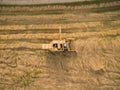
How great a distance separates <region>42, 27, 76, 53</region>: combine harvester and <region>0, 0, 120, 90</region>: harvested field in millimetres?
134

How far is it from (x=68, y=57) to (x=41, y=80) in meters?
1.12

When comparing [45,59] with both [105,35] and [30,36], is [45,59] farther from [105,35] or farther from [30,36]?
[105,35]

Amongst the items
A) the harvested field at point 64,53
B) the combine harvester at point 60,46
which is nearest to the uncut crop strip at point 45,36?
the harvested field at point 64,53

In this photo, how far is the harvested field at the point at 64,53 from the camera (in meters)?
7.04

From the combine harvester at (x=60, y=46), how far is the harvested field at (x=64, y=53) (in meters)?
0.13

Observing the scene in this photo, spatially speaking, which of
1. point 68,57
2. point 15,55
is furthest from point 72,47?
point 15,55

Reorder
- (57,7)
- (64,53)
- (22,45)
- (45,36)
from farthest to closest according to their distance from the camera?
(57,7)
(45,36)
(22,45)
(64,53)

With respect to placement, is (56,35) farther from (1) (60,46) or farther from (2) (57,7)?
(2) (57,7)

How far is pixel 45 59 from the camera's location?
733cm

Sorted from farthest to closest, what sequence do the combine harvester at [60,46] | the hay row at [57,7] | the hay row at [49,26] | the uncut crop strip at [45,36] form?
the hay row at [57,7], the hay row at [49,26], the uncut crop strip at [45,36], the combine harvester at [60,46]

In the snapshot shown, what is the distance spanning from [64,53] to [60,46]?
0.98 feet

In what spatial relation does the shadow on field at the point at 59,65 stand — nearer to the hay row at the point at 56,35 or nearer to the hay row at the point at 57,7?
the hay row at the point at 56,35

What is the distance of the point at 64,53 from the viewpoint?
7301 mm

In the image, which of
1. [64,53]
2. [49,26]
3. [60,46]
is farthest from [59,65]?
[49,26]
